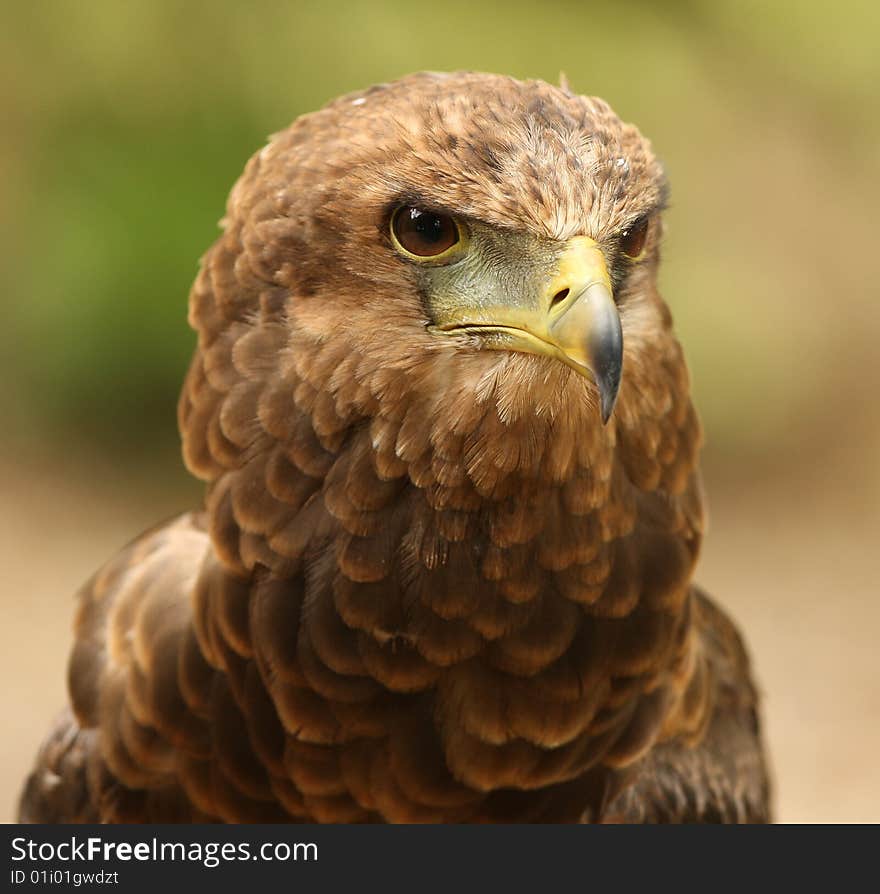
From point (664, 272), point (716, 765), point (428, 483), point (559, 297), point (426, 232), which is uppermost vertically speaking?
point (664, 272)

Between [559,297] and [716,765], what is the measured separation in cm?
125

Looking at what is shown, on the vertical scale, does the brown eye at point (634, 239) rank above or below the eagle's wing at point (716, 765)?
above

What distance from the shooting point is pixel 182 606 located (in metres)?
2.30

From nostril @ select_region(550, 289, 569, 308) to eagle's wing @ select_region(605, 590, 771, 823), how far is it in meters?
1.02

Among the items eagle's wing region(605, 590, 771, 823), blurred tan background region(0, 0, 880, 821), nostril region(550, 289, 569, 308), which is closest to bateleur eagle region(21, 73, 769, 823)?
nostril region(550, 289, 569, 308)

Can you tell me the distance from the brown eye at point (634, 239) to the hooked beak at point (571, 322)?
111 mm

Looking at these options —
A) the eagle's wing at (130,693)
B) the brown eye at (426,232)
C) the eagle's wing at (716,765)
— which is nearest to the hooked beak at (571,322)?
the brown eye at (426,232)

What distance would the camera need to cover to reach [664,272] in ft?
18.8

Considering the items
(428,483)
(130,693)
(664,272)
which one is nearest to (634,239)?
(428,483)

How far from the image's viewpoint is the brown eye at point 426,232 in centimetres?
188

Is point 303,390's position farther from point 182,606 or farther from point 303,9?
point 303,9

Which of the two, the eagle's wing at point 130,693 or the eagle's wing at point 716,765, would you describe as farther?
the eagle's wing at point 716,765

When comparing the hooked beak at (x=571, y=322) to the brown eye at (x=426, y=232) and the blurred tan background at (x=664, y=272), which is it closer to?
the brown eye at (x=426, y=232)

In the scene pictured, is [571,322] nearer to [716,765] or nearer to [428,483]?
[428,483]
